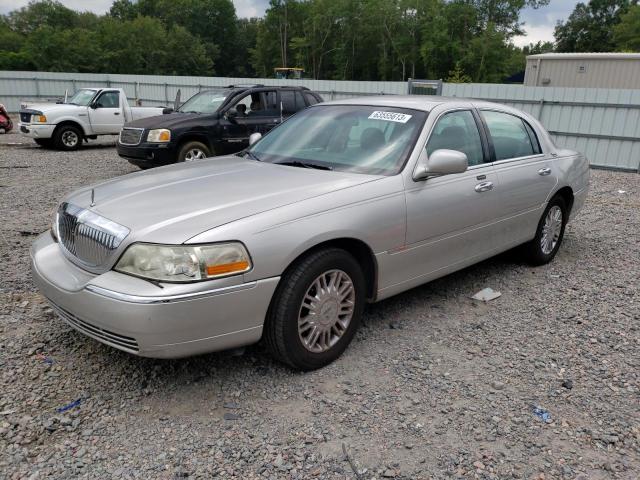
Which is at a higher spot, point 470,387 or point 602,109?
point 602,109

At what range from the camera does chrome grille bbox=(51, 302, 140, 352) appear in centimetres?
276

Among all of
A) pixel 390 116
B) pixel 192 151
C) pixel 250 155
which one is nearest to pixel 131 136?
pixel 192 151

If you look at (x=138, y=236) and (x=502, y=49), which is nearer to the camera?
(x=138, y=236)

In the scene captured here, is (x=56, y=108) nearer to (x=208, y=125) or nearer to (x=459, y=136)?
(x=208, y=125)

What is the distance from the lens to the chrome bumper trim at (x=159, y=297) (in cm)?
264

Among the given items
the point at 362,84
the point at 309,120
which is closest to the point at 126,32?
the point at 362,84

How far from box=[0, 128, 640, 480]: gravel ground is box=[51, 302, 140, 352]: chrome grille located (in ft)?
1.27

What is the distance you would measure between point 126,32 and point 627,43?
6127 cm

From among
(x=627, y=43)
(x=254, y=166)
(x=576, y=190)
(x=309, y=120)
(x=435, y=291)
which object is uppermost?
(x=627, y=43)

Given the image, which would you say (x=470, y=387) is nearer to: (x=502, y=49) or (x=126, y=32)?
(x=502, y=49)

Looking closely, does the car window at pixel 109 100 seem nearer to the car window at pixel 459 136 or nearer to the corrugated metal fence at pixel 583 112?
the corrugated metal fence at pixel 583 112

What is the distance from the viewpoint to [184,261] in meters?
2.74

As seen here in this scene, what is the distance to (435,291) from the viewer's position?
4809mm

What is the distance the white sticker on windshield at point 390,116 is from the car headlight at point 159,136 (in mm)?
6276
